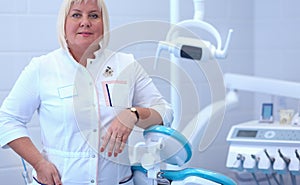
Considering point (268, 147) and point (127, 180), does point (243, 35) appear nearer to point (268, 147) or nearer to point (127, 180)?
point (268, 147)

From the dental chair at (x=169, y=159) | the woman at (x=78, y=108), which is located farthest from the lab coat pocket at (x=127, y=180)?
the dental chair at (x=169, y=159)

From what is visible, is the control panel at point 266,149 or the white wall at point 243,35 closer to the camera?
the control panel at point 266,149

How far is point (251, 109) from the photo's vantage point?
2775 mm

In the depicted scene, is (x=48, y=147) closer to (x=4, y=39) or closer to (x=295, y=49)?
(x=4, y=39)

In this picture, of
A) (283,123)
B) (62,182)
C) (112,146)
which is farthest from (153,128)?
(283,123)

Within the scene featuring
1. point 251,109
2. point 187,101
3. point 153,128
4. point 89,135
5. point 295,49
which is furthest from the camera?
point 251,109

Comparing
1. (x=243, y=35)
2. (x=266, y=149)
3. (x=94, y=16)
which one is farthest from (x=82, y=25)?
(x=243, y=35)

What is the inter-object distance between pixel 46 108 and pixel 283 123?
1002 mm

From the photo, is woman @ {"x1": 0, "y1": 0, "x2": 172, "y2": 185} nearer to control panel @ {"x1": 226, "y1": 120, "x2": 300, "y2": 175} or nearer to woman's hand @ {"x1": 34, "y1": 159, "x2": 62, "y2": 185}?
woman's hand @ {"x1": 34, "y1": 159, "x2": 62, "y2": 185}

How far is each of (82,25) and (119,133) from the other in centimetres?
35

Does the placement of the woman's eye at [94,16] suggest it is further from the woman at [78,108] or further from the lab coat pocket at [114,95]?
the lab coat pocket at [114,95]

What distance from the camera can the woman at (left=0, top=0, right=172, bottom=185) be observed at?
5.11ft

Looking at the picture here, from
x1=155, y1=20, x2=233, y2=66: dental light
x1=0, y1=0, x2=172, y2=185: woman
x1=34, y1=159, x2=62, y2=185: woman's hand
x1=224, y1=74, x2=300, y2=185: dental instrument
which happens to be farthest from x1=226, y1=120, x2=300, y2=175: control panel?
x1=34, y1=159, x2=62, y2=185: woman's hand

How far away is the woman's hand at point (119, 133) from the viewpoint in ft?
4.88
